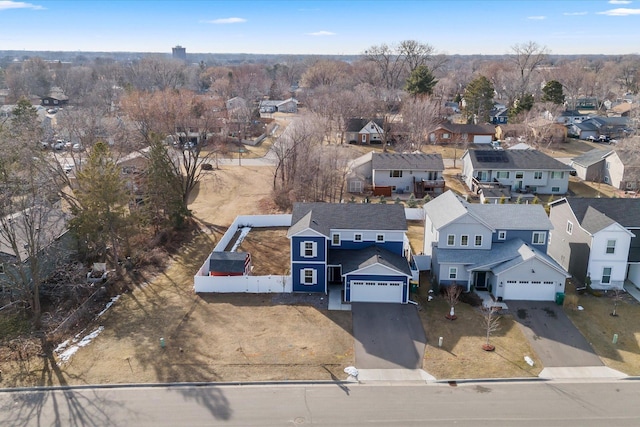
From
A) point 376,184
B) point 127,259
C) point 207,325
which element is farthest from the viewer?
point 376,184

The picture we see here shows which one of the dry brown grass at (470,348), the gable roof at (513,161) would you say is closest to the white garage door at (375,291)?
the dry brown grass at (470,348)

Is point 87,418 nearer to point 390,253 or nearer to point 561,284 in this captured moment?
point 390,253

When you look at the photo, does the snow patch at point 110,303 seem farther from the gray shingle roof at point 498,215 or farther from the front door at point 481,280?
the front door at point 481,280

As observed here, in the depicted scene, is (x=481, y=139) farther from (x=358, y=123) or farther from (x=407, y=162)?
(x=407, y=162)

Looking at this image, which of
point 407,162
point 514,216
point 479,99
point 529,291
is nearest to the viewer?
point 529,291

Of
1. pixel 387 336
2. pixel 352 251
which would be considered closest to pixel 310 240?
pixel 352 251

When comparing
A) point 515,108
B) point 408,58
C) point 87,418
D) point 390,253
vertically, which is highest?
point 408,58

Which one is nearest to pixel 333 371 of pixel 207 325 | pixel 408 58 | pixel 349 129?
pixel 207 325
